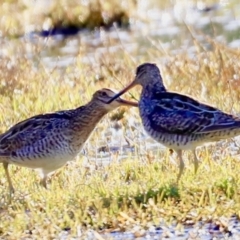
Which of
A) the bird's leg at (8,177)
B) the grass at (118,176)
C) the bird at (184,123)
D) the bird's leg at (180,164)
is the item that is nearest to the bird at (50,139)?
the bird's leg at (8,177)

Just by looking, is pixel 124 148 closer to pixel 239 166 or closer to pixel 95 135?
pixel 95 135

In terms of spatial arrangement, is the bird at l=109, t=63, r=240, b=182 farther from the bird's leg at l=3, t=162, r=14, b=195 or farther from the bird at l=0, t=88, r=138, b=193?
the bird's leg at l=3, t=162, r=14, b=195

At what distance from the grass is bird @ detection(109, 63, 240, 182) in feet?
0.80

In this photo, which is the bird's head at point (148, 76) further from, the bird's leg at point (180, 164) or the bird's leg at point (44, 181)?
the bird's leg at point (44, 181)

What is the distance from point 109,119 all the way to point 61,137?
7.42 ft

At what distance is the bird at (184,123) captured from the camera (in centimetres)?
822

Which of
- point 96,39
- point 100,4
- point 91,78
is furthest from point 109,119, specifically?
point 100,4

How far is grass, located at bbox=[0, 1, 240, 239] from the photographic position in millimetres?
7379

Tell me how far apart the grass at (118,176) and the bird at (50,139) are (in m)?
0.17

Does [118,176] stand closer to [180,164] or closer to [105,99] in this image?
[180,164]

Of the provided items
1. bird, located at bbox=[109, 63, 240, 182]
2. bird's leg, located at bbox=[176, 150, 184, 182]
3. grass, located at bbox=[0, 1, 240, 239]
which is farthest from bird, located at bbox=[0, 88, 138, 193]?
bird's leg, located at bbox=[176, 150, 184, 182]

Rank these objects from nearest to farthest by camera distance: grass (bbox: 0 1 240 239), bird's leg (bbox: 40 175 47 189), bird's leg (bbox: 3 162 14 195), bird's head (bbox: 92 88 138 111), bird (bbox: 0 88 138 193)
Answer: grass (bbox: 0 1 240 239) < bird's leg (bbox: 3 162 14 195) < bird's leg (bbox: 40 175 47 189) < bird (bbox: 0 88 138 193) < bird's head (bbox: 92 88 138 111)

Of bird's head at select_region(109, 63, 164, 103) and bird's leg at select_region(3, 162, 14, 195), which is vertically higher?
bird's head at select_region(109, 63, 164, 103)

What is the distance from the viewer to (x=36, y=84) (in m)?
11.8
